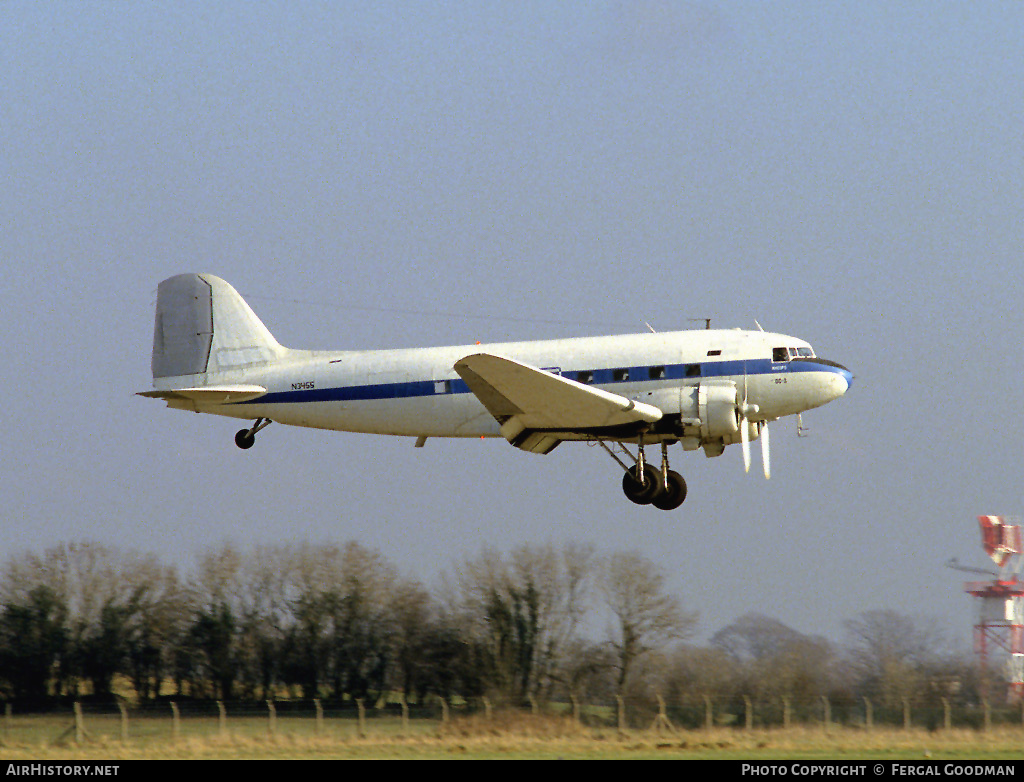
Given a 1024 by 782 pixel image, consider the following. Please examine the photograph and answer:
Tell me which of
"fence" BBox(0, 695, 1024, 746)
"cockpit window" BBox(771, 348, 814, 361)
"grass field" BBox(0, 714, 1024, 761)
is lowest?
"grass field" BBox(0, 714, 1024, 761)

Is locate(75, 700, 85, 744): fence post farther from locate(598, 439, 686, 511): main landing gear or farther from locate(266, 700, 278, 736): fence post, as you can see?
locate(598, 439, 686, 511): main landing gear

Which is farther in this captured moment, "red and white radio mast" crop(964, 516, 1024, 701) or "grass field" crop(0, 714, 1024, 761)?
"red and white radio mast" crop(964, 516, 1024, 701)

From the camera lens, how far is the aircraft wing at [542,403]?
67.5ft

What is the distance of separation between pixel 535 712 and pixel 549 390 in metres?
6.13

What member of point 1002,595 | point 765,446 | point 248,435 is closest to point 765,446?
point 765,446

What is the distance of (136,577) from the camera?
27.3 meters

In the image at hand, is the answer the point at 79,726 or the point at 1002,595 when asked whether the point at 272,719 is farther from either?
the point at 1002,595

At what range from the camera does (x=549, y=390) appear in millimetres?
21016

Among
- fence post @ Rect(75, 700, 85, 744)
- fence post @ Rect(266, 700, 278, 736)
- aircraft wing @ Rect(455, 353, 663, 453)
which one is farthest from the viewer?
fence post @ Rect(266, 700, 278, 736)

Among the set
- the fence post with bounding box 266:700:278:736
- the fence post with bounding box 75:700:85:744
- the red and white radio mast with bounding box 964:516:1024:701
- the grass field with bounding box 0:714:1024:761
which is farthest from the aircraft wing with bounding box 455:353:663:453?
the red and white radio mast with bounding box 964:516:1024:701

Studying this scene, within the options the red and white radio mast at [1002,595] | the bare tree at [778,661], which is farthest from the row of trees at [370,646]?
the red and white radio mast at [1002,595]

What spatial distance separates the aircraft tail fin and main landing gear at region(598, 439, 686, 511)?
24.8 ft

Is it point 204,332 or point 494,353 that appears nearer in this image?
point 494,353

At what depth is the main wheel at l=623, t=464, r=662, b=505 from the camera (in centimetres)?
2275
